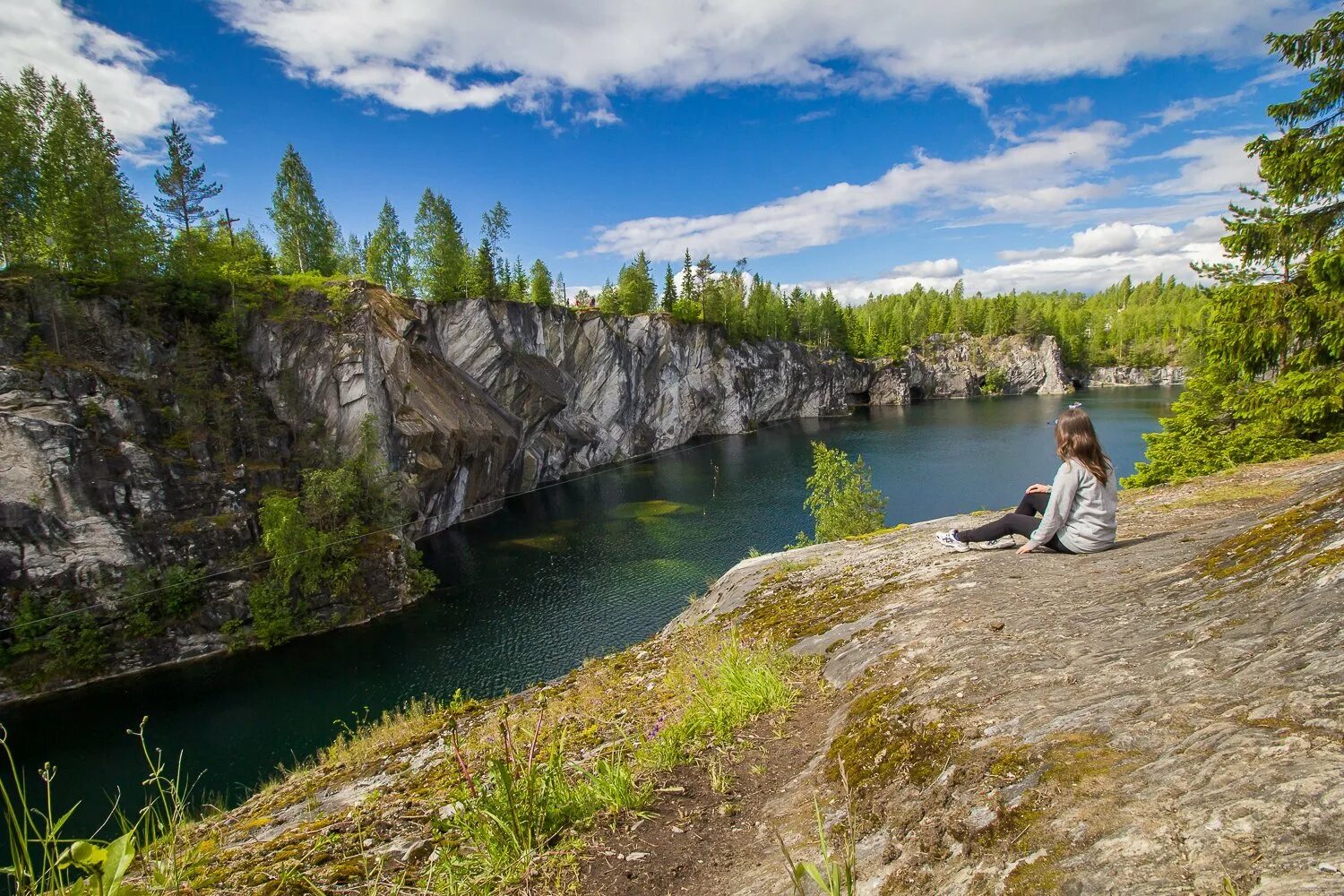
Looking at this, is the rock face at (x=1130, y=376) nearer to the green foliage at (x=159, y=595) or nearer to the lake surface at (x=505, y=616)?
the lake surface at (x=505, y=616)

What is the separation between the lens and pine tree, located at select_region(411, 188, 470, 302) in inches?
2133

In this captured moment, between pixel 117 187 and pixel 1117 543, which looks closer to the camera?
pixel 1117 543

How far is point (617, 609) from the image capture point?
102ft

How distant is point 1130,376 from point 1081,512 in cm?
16476

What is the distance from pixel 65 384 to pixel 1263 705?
4248cm

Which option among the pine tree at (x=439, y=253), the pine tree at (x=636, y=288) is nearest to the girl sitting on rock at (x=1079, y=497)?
the pine tree at (x=439, y=253)

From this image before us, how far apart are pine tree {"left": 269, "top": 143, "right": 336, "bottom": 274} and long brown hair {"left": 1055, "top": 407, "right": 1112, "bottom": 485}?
202 feet

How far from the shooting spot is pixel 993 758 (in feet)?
10.1

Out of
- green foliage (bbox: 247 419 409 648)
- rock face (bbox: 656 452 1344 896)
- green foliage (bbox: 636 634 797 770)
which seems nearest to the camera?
rock face (bbox: 656 452 1344 896)

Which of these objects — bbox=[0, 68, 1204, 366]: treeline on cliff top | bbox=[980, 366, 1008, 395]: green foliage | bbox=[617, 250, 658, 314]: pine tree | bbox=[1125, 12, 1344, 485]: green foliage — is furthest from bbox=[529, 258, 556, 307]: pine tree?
bbox=[980, 366, 1008, 395]: green foliage

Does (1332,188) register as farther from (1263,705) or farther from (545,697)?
(545,697)

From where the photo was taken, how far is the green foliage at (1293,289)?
1166cm

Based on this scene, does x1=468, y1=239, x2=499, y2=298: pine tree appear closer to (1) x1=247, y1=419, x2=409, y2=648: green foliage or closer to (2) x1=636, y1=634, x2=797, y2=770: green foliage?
(1) x1=247, y1=419, x2=409, y2=648: green foliage

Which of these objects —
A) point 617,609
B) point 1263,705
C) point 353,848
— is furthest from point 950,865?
point 617,609
